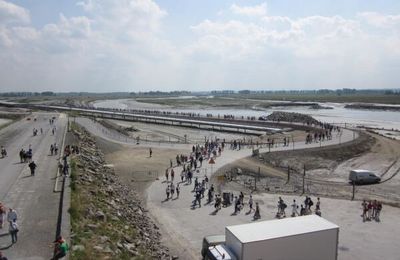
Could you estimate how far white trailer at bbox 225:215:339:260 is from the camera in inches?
535

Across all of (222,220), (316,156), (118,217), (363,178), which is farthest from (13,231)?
(316,156)

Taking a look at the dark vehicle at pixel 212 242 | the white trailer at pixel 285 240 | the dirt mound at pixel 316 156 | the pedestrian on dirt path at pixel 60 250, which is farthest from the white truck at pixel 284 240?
the dirt mound at pixel 316 156

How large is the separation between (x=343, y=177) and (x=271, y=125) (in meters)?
35.4

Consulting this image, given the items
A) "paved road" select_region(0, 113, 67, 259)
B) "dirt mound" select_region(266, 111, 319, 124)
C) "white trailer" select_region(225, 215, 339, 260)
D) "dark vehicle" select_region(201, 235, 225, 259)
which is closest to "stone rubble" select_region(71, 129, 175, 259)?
"paved road" select_region(0, 113, 67, 259)

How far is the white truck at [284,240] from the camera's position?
44.6 ft

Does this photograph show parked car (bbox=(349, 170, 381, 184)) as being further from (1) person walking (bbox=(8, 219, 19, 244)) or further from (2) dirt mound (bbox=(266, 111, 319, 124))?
(2) dirt mound (bbox=(266, 111, 319, 124))

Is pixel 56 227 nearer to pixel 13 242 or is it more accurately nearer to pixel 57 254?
pixel 13 242

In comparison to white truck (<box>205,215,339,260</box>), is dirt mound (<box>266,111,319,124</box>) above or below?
below

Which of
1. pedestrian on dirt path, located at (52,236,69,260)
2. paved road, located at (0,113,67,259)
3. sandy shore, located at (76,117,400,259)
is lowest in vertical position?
sandy shore, located at (76,117,400,259)

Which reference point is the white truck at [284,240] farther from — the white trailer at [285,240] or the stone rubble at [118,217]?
the stone rubble at [118,217]

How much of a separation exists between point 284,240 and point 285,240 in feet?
0.16

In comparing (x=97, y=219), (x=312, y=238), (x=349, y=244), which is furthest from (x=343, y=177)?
(x=97, y=219)

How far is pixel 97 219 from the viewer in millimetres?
17625

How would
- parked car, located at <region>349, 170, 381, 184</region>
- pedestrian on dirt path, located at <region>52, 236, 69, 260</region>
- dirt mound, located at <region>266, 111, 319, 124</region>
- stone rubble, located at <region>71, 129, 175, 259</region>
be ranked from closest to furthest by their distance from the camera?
1. pedestrian on dirt path, located at <region>52, 236, 69, 260</region>
2. stone rubble, located at <region>71, 129, 175, 259</region>
3. parked car, located at <region>349, 170, 381, 184</region>
4. dirt mound, located at <region>266, 111, 319, 124</region>
